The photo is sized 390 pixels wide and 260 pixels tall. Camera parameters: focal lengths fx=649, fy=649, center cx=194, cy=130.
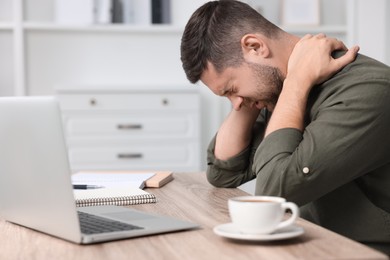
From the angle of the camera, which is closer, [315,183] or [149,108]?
[315,183]

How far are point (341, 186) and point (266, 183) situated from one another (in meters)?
0.18

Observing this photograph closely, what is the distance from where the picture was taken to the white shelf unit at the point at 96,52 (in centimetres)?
385

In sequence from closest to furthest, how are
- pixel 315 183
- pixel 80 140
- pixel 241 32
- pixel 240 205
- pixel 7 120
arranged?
pixel 240 205 → pixel 7 120 → pixel 315 183 → pixel 241 32 → pixel 80 140

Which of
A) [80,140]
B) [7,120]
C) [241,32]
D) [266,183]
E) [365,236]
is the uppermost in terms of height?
[241,32]

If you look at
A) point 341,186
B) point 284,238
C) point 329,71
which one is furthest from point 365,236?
point 284,238

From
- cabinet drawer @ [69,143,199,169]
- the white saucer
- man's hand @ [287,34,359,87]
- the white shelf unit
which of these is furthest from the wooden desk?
the white shelf unit

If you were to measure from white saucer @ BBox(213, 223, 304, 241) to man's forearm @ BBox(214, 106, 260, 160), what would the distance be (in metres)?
0.72

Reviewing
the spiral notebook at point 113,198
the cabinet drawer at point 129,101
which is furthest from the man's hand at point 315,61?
the cabinet drawer at point 129,101

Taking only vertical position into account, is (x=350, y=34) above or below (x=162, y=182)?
above

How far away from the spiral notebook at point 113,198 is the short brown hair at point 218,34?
33 centimetres

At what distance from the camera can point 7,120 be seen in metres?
1.07

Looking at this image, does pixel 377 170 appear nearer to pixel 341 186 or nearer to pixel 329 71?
pixel 341 186

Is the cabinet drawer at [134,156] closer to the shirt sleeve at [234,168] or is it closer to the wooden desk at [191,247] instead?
the shirt sleeve at [234,168]

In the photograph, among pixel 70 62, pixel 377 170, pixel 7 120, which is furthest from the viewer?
pixel 70 62
